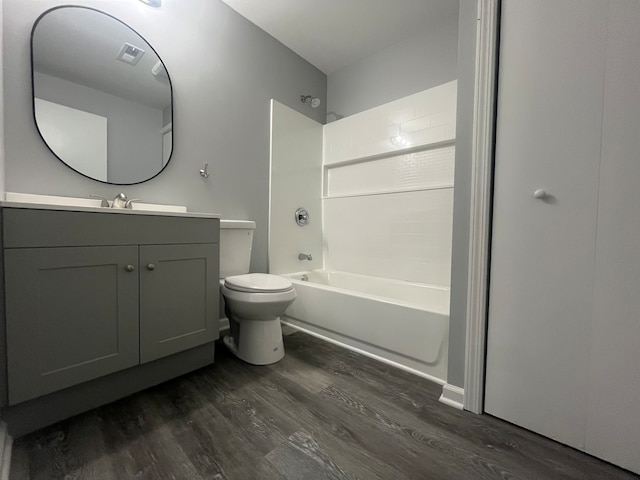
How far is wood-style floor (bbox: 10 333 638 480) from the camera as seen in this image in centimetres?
83

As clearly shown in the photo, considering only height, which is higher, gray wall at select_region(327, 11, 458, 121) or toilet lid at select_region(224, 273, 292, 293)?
gray wall at select_region(327, 11, 458, 121)

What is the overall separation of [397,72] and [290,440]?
270cm

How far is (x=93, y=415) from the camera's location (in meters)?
1.05

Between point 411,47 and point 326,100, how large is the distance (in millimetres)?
944

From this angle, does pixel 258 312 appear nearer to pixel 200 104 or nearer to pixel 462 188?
pixel 462 188

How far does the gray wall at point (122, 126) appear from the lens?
51.4 inches

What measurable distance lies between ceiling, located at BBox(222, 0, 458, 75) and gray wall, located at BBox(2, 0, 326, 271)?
0.13 m

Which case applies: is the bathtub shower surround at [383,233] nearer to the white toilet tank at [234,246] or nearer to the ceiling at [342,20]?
the white toilet tank at [234,246]

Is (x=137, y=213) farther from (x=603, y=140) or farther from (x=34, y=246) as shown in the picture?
(x=603, y=140)

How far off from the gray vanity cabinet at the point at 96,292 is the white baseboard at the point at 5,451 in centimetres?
10

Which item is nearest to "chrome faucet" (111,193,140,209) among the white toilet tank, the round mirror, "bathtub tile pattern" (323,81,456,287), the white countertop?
the round mirror

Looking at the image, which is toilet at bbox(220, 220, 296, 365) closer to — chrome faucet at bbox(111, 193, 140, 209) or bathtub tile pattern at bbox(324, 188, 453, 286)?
chrome faucet at bbox(111, 193, 140, 209)

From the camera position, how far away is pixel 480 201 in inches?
42.8

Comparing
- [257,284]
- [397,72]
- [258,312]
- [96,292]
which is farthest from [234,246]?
[397,72]
